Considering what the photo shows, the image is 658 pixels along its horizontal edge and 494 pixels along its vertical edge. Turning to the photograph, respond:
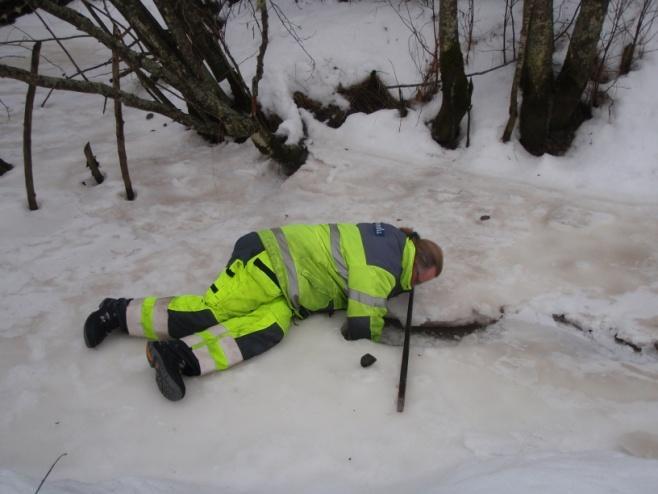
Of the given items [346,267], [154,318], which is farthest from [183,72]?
[346,267]

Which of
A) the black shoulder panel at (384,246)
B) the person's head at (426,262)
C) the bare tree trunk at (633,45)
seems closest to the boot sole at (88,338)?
the black shoulder panel at (384,246)

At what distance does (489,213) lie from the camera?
3934 millimetres

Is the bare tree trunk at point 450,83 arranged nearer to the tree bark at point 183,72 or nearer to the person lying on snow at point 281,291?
the tree bark at point 183,72

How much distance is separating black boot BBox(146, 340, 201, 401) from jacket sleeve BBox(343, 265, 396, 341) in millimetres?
829

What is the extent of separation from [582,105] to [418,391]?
3258mm

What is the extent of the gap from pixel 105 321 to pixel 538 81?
12.0ft

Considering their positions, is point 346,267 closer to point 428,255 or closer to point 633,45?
point 428,255

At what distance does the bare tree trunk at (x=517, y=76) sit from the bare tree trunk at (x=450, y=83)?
40cm

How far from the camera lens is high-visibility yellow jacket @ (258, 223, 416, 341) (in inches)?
110

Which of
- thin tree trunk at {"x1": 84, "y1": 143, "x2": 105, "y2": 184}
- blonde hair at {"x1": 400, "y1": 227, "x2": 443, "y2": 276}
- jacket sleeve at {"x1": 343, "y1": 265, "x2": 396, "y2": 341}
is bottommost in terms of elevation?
jacket sleeve at {"x1": 343, "y1": 265, "x2": 396, "y2": 341}

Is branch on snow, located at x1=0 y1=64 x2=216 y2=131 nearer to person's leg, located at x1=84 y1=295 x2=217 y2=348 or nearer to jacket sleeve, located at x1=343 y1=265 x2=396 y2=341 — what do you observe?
person's leg, located at x1=84 y1=295 x2=217 y2=348

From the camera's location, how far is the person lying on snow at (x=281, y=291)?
2773 millimetres

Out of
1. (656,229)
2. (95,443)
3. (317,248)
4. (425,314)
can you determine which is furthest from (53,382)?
(656,229)

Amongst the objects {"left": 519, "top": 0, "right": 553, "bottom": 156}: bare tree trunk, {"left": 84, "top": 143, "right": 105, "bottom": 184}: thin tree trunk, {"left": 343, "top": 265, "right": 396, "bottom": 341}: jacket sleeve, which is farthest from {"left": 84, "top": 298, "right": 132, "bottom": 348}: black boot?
{"left": 519, "top": 0, "right": 553, "bottom": 156}: bare tree trunk
